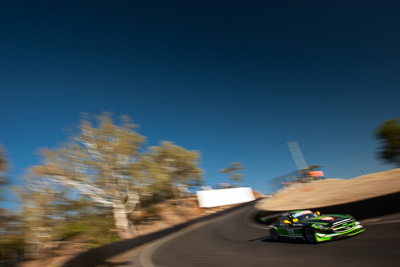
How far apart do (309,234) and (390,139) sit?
4369 cm

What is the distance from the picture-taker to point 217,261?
782 centimetres

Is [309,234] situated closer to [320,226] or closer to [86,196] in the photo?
[320,226]

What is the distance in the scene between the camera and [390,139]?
134 ft

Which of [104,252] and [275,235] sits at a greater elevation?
[104,252]

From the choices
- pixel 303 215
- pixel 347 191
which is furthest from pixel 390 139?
pixel 303 215

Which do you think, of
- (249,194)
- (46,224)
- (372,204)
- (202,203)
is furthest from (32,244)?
(249,194)

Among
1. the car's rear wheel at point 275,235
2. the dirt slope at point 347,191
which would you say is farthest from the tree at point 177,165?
the car's rear wheel at point 275,235

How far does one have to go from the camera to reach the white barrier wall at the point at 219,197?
4038cm

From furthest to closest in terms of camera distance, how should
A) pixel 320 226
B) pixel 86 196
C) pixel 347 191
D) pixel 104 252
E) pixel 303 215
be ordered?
pixel 86 196 < pixel 347 191 < pixel 104 252 < pixel 303 215 < pixel 320 226

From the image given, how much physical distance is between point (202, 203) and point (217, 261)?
33330 mm

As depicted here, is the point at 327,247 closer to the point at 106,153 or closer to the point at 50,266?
the point at 50,266

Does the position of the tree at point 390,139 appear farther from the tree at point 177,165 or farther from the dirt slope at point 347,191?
the tree at point 177,165

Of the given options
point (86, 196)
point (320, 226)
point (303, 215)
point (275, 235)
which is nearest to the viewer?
point (320, 226)

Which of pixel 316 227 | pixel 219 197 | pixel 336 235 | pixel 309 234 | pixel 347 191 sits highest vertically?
pixel 219 197
